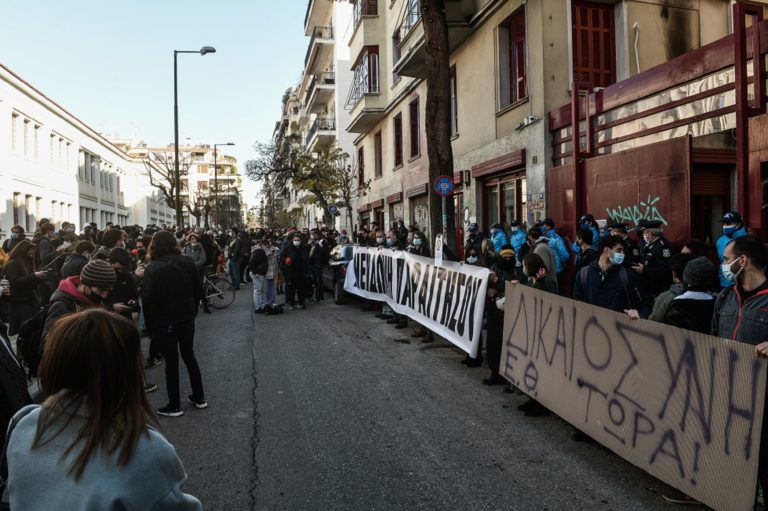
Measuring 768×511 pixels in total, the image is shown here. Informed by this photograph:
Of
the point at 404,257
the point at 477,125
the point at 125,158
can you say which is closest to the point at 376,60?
the point at 477,125

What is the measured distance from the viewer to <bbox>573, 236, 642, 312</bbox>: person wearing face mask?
6.31 m

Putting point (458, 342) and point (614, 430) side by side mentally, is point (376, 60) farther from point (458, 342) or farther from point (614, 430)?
point (614, 430)

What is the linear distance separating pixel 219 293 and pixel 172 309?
28.0ft

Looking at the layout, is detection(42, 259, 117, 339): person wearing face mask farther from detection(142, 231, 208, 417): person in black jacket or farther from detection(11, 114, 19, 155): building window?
detection(11, 114, 19, 155): building window

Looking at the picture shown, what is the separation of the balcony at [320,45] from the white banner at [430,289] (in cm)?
3286

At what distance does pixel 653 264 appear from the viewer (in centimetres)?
835

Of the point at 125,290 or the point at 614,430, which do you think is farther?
the point at 125,290

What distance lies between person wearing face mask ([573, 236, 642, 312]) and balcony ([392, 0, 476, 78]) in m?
9.88

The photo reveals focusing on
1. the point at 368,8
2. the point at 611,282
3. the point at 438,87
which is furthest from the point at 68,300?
the point at 368,8

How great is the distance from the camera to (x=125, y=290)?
7.18 metres

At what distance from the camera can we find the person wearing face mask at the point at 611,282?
631 cm

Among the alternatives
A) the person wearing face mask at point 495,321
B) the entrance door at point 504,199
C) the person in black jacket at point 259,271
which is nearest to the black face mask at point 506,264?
the person wearing face mask at point 495,321

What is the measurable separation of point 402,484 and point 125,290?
14.6ft

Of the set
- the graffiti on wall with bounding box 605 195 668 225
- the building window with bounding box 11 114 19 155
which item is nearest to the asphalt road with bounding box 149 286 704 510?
the graffiti on wall with bounding box 605 195 668 225
